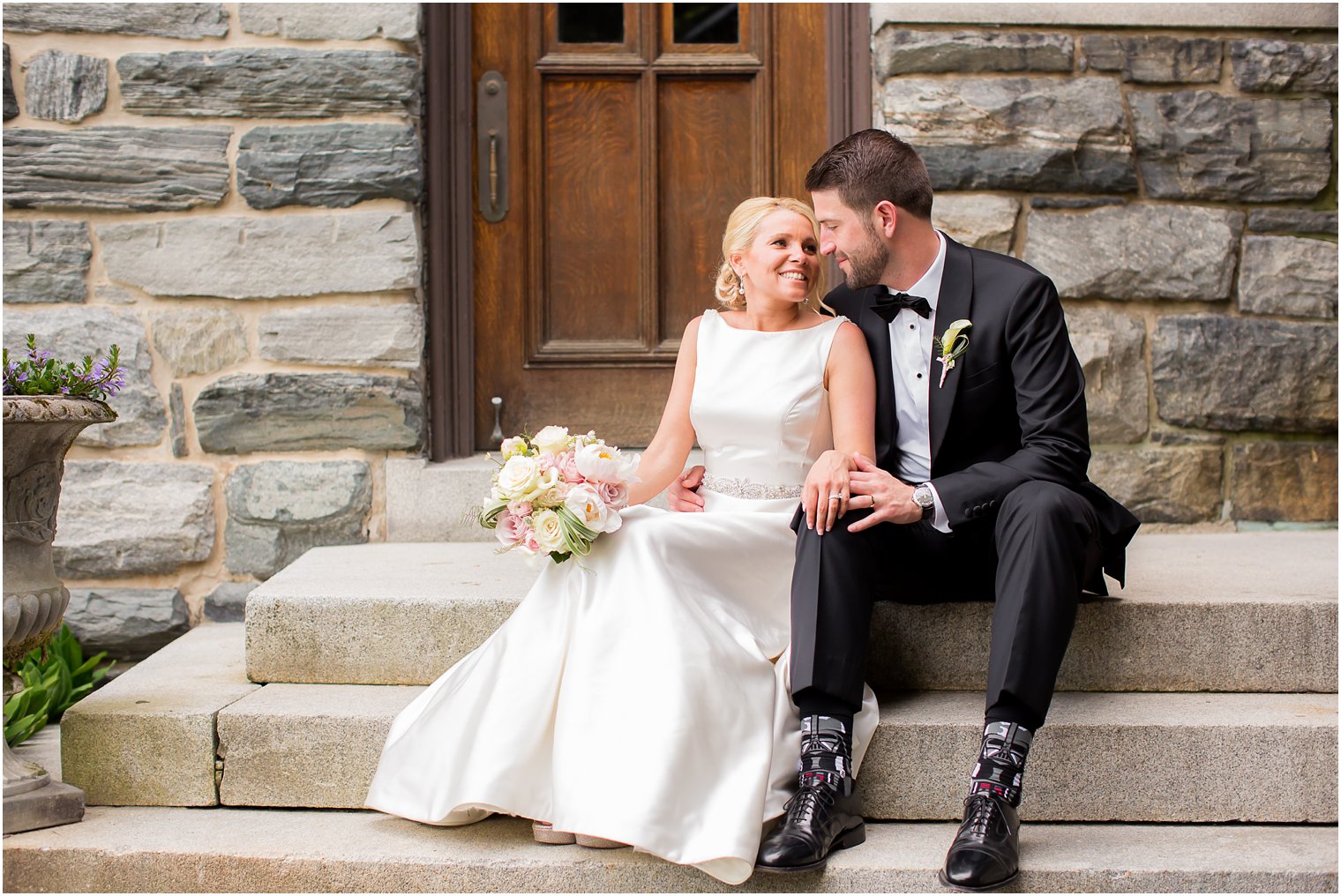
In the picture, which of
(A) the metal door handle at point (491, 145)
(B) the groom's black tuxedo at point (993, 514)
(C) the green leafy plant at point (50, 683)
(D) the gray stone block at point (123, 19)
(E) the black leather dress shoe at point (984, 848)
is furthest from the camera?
(A) the metal door handle at point (491, 145)

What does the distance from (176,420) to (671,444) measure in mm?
1628

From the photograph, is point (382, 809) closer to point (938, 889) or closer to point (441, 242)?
point (938, 889)

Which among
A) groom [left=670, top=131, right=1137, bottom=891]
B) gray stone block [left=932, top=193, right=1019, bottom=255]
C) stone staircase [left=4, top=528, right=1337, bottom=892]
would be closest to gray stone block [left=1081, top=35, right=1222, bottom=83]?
gray stone block [left=932, top=193, right=1019, bottom=255]

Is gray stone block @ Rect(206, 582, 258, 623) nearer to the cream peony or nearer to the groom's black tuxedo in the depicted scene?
the cream peony

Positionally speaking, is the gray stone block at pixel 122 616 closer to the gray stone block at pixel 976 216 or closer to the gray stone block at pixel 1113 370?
the gray stone block at pixel 976 216

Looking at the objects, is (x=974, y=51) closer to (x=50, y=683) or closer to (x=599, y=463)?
(x=599, y=463)

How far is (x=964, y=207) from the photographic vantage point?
11.9ft

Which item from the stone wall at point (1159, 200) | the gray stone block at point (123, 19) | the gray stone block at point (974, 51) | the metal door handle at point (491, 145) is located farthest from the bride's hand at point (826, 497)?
the gray stone block at point (123, 19)

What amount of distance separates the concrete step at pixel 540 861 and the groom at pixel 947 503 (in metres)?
0.10

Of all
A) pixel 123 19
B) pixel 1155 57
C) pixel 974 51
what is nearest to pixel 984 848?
pixel 974 51

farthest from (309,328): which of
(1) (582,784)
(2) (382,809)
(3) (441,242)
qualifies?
(1) (582,784)

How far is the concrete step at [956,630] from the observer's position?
2707mm

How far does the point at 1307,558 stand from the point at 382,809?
8.11ft

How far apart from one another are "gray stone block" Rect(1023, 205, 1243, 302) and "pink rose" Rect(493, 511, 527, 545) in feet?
6.41
